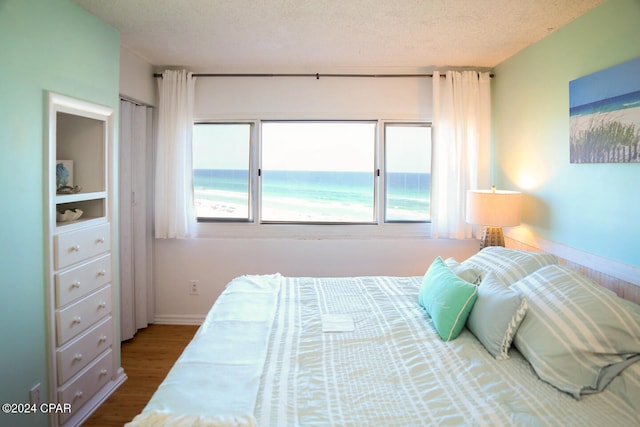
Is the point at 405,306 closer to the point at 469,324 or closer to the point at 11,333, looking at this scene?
the point at 469,324

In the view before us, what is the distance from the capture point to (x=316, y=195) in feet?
13.1

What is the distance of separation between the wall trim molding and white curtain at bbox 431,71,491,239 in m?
0.62

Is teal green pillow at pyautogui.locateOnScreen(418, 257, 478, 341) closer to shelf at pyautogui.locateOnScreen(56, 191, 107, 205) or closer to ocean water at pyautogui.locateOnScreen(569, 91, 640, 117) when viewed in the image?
ocean water at pyautogui.locateOnScreen(569, 91, 640, 117)

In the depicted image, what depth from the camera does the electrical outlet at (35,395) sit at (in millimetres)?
1985

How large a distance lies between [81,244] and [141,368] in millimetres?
1178

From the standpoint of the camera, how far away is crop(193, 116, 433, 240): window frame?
3.87m

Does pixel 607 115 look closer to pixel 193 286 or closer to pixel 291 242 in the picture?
pixel 291 242

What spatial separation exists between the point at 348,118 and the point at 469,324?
7.87ft

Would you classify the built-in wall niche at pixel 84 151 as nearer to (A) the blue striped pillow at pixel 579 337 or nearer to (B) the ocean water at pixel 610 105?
(A) the blue striped pillow at pixel 579 337

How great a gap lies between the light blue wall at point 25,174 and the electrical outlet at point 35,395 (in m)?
0.02

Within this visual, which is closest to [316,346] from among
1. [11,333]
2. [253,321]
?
[253,321]

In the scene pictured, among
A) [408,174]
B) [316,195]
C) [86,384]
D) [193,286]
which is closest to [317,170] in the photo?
[316,195]

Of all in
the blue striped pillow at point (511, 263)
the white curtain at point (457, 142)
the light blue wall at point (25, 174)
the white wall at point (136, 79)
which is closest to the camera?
the light blue wall at point (25, 174)

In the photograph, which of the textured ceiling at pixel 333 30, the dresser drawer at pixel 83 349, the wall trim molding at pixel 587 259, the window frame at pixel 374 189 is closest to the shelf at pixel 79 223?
the dresser drawer at pixel 83 349
